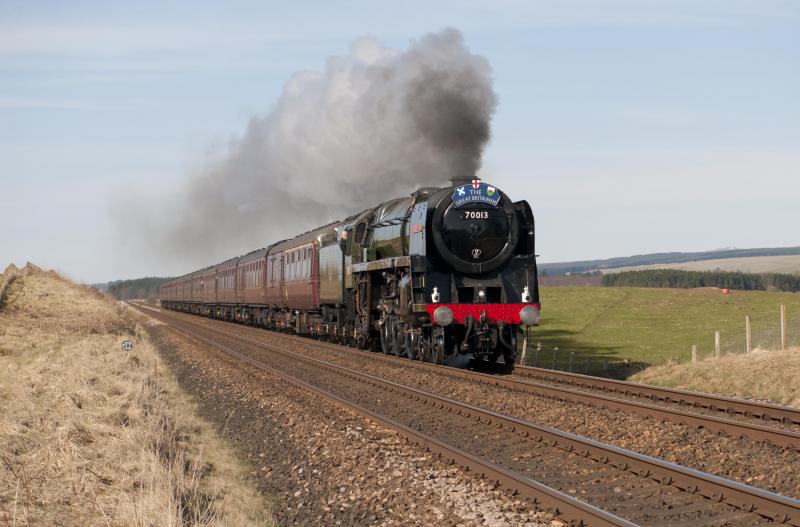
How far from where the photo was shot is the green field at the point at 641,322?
3028 cm

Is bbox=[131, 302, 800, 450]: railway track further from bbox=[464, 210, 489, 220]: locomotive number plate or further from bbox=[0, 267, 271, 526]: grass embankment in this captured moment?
bbox=[0, 267, 271, 526]: grass embankment

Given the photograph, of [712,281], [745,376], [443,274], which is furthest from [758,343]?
[712,281]

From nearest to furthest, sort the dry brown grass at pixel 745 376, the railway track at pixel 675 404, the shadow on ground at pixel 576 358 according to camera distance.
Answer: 1. the railway track at pixel 675 404
2. the dry brown grass at pixel 745 376
3. the shadow on ground at pixel 576 358

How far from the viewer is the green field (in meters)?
30.3

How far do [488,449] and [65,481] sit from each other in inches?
189

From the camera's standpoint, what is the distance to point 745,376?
16406 millimetres

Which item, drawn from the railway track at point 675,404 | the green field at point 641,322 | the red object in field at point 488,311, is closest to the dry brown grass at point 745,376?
the railway track at point 675,404

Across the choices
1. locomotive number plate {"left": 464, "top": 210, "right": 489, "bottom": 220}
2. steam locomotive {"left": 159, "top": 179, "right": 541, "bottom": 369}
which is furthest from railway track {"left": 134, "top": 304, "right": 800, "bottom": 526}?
locomotive number plate {"left": 464, "top": 210, "right": 489, "bottom": 220}

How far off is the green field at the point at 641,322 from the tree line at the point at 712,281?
52226 millimetres

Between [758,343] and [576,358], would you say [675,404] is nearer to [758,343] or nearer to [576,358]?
[758,343]

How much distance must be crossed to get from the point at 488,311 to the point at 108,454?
10.5 metres

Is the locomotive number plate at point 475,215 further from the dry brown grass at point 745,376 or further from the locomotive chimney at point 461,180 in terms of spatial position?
the dry brown grass at point 745,376

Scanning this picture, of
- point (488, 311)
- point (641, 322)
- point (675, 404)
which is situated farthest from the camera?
point (641, 322)

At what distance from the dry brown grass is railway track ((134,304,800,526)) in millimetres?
6088
